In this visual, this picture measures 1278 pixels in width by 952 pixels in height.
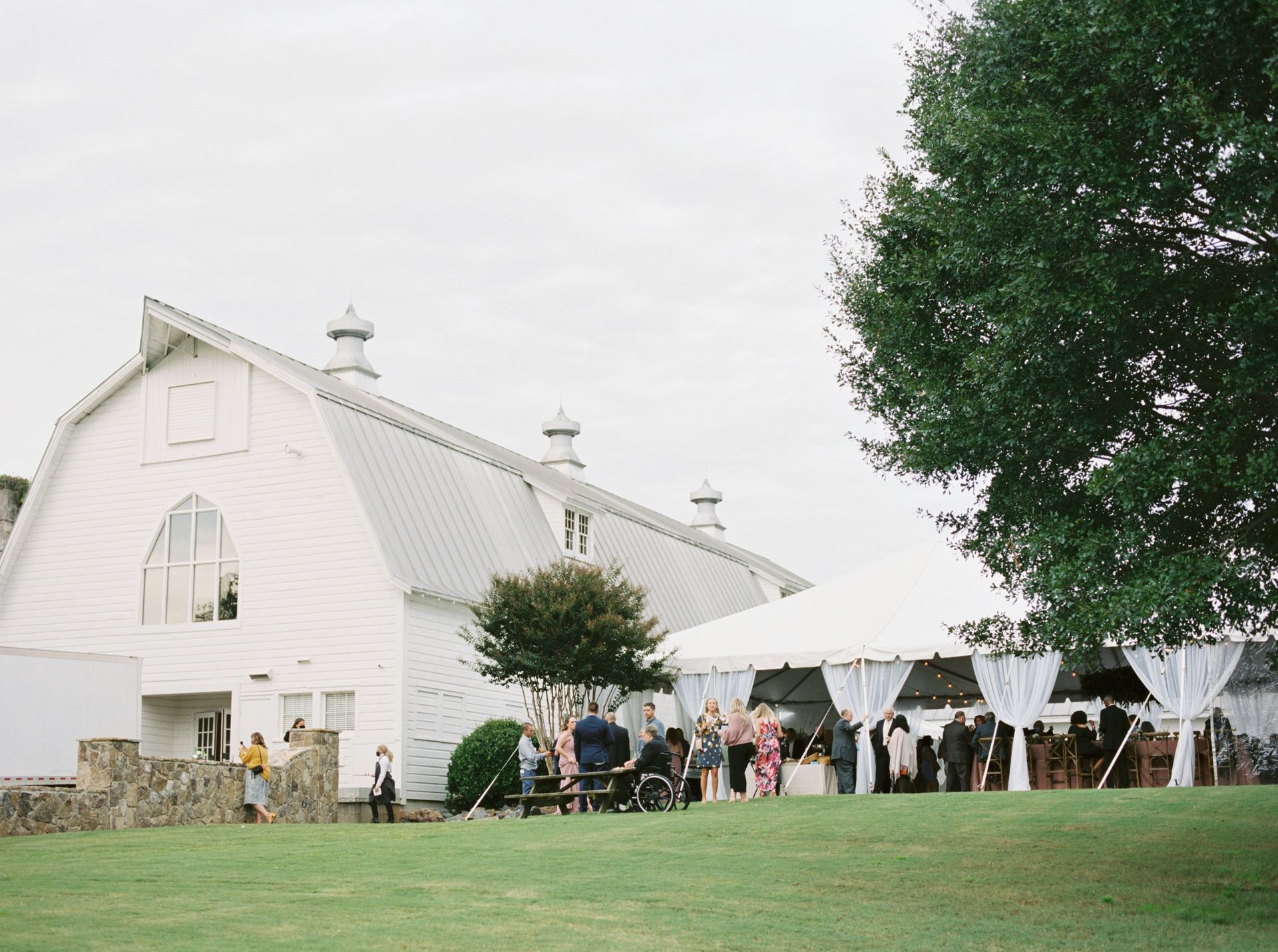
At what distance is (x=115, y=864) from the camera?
12508 mm

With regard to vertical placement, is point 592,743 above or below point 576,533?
below

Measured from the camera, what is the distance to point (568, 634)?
2194cm

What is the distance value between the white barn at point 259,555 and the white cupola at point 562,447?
10.8 m

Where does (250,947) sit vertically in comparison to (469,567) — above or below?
below

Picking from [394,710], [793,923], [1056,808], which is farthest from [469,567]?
[793,923]

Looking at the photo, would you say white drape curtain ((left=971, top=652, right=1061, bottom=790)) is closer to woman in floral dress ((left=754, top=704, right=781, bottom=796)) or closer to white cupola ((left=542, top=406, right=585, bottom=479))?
woman in floral dress ((left=754, top=704, right=781, bottom=796))

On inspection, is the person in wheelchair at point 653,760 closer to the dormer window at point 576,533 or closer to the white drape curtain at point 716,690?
the white drape curtain at point 716,690

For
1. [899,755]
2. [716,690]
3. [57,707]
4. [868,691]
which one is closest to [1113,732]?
[899,755]

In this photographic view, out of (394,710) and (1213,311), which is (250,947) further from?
(394,710)

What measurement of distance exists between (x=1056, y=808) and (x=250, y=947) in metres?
9.82

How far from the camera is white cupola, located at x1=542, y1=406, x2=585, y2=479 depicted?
39.7m

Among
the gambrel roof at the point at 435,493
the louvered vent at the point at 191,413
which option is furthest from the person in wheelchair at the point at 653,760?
the louvered vent at the point at 191,413

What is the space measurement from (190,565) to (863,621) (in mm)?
12219

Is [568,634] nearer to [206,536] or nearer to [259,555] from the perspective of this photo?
[259,555]
